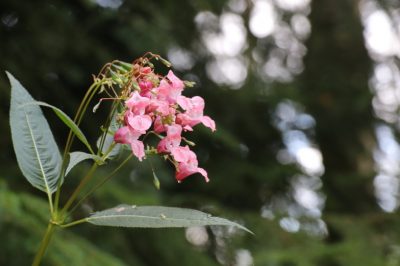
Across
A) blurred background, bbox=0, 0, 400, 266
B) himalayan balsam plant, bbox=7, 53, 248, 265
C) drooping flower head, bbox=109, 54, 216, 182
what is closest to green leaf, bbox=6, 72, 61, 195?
himalayan balsam plant, bbox=7, 53, 248, 265

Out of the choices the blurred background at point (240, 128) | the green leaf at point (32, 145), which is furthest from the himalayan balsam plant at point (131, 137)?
the blurred background at point (240, 128)

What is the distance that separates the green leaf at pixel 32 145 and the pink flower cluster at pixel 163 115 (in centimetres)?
13

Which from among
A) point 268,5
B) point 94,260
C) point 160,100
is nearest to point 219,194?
point 94,260

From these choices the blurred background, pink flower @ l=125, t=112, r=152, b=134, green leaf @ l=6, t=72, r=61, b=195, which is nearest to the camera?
pink flower @ l=125, t=112, r=152, b=134

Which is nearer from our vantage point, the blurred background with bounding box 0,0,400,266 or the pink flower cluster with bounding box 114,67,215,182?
the pink flower cluster with bounding box 114,67,215,182

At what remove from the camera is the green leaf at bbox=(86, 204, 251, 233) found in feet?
2.31

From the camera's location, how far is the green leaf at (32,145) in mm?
770

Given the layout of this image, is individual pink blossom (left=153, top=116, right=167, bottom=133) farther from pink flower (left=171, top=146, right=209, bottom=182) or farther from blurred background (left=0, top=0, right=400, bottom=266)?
blurred background (left=0, top=0, right=400, bottom=266)

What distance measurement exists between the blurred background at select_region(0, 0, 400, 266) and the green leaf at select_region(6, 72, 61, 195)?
75 cm

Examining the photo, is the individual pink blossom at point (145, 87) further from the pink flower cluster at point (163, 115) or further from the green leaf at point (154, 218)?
the green leaf at point (154, 218)

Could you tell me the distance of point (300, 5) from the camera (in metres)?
4.08

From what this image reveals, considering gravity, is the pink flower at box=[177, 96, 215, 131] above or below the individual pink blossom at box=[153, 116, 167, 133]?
above

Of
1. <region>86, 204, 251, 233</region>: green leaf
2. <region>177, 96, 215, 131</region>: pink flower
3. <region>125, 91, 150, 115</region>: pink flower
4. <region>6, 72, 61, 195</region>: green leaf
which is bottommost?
<region>86, 204, 251, 233</region>: green leaf

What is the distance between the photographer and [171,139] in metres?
0.71
